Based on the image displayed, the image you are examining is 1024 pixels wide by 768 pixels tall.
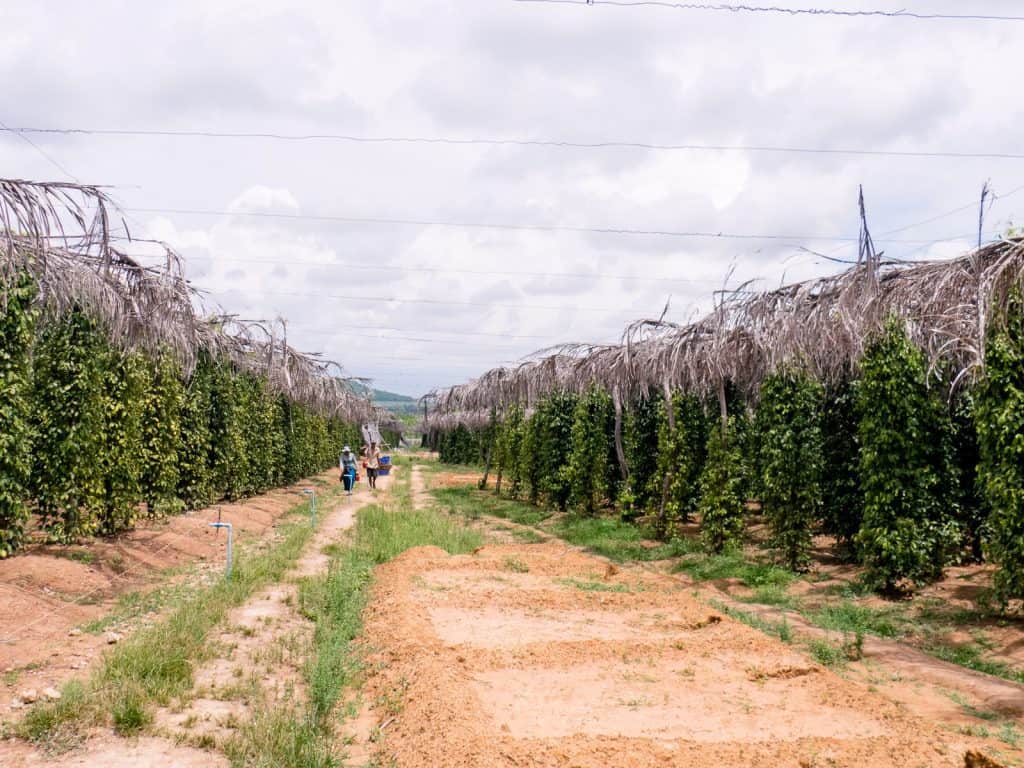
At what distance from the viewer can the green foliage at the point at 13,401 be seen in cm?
788

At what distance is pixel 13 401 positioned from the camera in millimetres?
7938

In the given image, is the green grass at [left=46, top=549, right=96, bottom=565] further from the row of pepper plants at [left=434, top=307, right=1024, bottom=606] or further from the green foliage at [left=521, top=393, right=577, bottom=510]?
the green foliage at [left=521, top=393, right=577, bottom=510]

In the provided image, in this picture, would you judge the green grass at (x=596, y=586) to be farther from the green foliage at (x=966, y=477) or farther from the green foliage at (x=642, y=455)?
the green foliage at (x=642, y=455)

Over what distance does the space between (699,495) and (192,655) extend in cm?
1146

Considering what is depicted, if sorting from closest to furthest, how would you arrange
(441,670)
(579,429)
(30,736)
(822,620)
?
(30,736)
(441,670)
(822,620)
(579,429)

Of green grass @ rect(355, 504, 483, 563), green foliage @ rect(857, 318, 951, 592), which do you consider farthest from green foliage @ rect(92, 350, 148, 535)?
green foliage @ rect(857, 318, 951, 592)

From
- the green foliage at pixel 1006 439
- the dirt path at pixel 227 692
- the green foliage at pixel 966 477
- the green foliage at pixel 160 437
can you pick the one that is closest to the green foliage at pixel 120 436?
the green foliage at pixel 160 437

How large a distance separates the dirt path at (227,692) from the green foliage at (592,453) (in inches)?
356

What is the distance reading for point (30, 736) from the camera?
4605 mm

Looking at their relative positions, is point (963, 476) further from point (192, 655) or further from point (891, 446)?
point (192, 655)

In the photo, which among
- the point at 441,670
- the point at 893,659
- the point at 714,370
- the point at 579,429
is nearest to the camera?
the point at 441,670

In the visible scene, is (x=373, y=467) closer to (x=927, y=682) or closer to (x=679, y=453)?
(x=679, y=453)

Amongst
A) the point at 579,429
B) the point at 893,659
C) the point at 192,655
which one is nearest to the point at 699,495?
the point at 579,429

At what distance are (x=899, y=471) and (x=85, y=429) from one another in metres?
10.3
